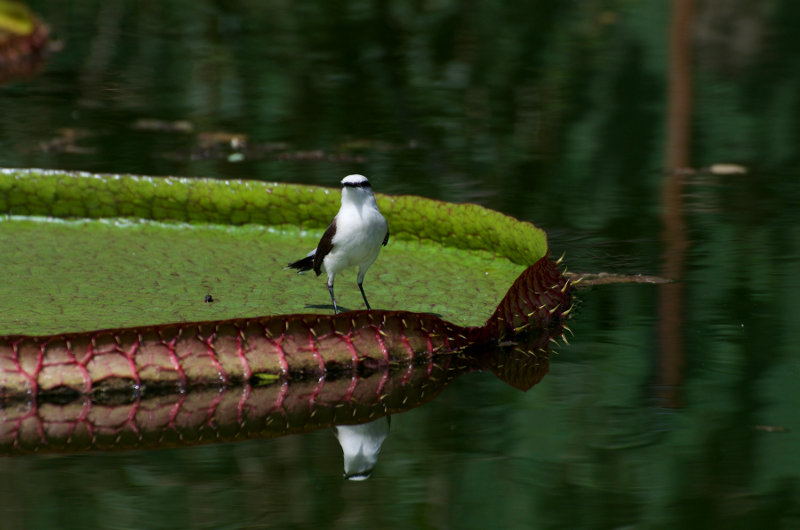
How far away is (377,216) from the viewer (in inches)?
122

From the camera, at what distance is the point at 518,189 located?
15.8 feet

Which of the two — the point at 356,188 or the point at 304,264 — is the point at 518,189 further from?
the point at 356,188

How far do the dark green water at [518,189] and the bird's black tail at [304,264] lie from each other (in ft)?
2.42

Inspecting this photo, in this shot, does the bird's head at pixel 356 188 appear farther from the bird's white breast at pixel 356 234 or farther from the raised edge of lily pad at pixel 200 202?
the raised edge of lily pad at pixel 200 202

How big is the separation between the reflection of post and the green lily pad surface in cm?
43

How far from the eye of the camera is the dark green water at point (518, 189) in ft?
7.31

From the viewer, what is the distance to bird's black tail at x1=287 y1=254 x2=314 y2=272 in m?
3.39

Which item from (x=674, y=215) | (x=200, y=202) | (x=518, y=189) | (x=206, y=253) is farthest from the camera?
(x=518, y=189)

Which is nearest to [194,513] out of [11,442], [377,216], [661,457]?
[11,442]

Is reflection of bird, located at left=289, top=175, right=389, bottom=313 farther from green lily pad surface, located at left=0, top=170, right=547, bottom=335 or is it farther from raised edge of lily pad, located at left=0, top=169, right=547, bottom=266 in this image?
raised edge of lily pad, located at left=0, top=169, right=547, bottom=266

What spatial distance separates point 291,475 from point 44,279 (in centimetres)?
140

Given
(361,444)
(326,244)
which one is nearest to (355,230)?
(326,244)

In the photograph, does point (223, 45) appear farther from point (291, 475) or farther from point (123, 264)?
point (291, 475)

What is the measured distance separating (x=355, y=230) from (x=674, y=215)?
1.79m
